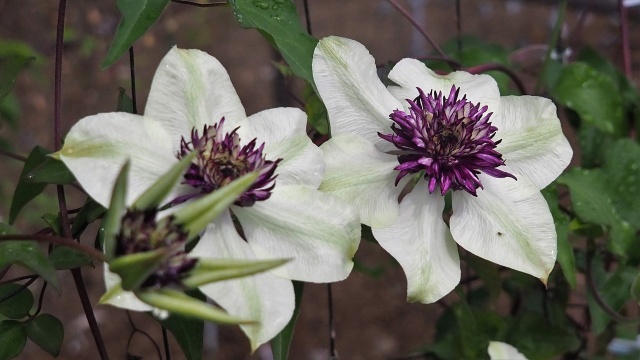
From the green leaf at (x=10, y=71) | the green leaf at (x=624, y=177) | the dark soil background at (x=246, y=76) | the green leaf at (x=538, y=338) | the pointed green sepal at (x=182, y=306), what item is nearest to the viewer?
the pointed green sepal at (x=182, y=306)

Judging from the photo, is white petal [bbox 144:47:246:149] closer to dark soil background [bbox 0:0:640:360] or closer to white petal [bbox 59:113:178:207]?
white petal [bbox 59:113:178:207]

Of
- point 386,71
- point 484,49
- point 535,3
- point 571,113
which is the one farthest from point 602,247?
point 535,3

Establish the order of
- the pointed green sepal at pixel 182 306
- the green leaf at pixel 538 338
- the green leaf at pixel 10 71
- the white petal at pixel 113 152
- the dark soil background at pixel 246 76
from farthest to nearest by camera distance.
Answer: the dark soil background at pixel 246 76
the green leaf at pixel 538 338
the green leaf at pixel 10 71
the white petal at pixel 113 152
the pointed green sepal at pixel 182 306

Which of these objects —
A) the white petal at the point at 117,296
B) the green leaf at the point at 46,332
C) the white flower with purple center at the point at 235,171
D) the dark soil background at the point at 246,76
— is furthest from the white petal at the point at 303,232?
the dark soil background at the point at 246,76

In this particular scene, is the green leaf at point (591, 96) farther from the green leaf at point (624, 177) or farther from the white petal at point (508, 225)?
the white petal at point (508, 225)

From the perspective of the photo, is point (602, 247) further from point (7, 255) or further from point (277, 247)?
point (7, 255)

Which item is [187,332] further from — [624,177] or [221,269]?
[624,177]

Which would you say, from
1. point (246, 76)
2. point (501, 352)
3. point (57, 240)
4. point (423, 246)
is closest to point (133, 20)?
point (57, 240)
